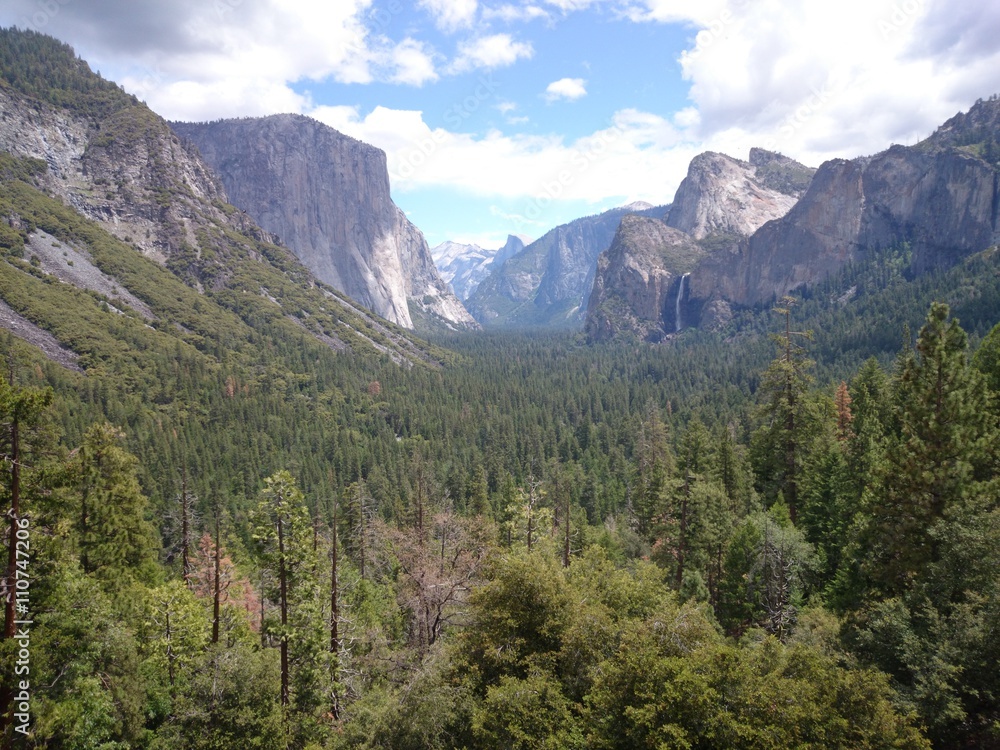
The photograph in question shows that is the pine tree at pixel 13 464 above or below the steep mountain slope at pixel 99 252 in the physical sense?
below

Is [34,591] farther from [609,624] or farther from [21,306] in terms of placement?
[21,306]

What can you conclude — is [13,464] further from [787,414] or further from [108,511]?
[787,414]

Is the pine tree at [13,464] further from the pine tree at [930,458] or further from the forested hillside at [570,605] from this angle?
the pine tree at [930,458]

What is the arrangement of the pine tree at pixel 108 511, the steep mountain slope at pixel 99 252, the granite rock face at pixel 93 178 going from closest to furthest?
the pine tree at pixel 108 511 → the steep mountain slope at pixel 99 252 → the granite rock face at pixel 93 178

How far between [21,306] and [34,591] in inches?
5525

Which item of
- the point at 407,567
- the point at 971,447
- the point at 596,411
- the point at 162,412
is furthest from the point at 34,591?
the point at 596,411

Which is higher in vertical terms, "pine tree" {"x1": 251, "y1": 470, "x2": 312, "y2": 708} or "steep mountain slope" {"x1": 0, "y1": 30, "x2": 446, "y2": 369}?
"steep mountain slope" {"x1": 0, "y1": 30, "x2": 446, "y2": 369}

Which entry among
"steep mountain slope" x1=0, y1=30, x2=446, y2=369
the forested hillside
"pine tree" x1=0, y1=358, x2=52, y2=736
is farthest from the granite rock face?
"pine tree" x1=0, y1=358, x2=52, y2=736

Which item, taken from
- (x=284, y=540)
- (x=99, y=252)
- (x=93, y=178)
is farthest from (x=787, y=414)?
(x=93, y=178)

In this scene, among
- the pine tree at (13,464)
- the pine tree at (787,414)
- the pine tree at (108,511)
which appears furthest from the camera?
the pine tree at (787,414)

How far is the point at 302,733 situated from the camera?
19594 mm

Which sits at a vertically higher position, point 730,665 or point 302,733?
point 730,665

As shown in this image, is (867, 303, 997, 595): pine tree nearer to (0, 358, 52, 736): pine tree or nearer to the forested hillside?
the forested hillside

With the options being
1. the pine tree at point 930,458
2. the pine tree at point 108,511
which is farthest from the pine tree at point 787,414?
the pine tree at point 108,511
